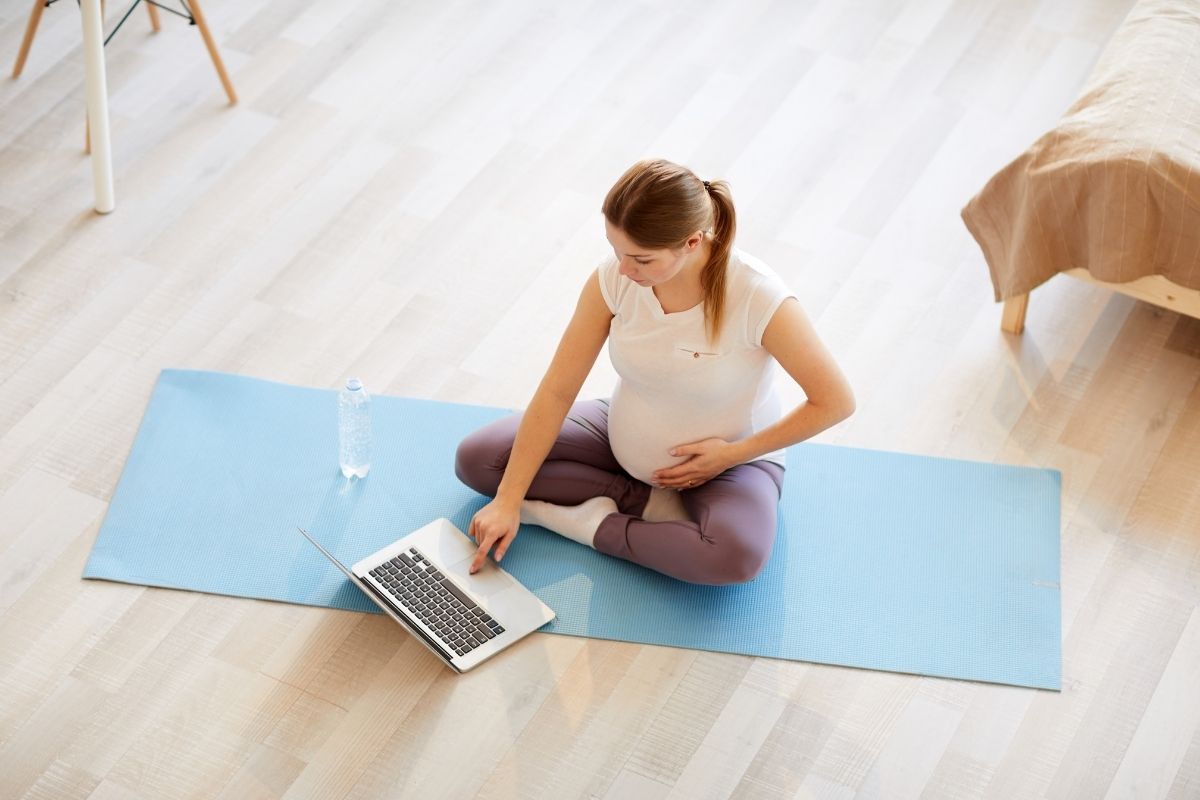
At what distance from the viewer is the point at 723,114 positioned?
3.53 m

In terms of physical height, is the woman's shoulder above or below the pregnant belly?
above

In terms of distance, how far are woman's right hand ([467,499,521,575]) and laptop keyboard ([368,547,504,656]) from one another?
65 millimetres

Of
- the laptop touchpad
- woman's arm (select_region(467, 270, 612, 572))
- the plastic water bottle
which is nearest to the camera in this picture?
woman's arm (select_region(467, 270, 612, 572))

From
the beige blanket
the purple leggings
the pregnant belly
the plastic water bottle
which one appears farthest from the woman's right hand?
the beige blanket

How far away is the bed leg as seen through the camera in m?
2.94

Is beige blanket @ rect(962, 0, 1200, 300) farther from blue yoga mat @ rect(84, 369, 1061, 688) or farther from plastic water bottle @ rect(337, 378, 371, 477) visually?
plastic water bottle @ rect(337, 378, 371, 477)

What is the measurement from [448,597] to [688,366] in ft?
1.87

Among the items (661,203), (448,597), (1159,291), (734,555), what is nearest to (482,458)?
(448,597)

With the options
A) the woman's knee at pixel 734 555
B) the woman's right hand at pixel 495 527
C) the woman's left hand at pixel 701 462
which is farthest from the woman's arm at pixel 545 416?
the woman's knee at pixel 734 555

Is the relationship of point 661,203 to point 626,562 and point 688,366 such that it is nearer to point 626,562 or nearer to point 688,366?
point 688,366

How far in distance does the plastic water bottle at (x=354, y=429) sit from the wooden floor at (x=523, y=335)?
0.71ft

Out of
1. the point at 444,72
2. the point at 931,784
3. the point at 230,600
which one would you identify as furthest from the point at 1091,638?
the point at 444,72

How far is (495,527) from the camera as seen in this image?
2424 millimetres

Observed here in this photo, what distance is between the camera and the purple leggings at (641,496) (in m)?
2.39
